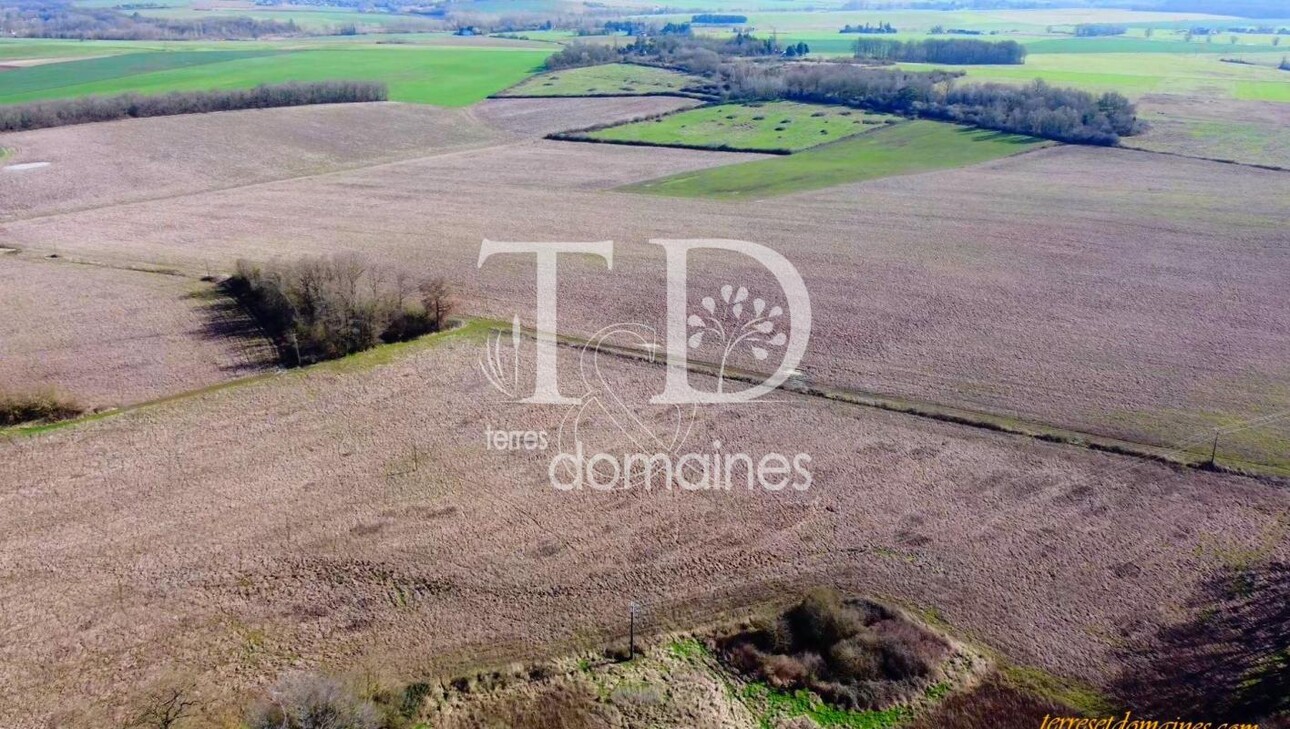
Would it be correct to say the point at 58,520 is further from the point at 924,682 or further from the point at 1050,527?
the point at 1050,527

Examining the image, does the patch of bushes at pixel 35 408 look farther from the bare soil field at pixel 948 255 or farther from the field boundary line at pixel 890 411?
the bare soil field at pixel 948 255

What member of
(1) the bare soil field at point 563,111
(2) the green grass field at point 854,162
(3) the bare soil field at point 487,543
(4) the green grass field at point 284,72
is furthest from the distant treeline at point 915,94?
(3) the bare soil field at point 487,543

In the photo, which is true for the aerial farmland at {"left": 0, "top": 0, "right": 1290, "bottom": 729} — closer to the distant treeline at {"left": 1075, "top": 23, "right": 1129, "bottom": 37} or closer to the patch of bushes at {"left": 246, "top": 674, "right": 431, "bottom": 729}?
the patch of bushes at {"left": 246, "top": 674, "right": 431, "bottom": 729}

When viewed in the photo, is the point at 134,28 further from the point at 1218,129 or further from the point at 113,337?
the point at 1218,129

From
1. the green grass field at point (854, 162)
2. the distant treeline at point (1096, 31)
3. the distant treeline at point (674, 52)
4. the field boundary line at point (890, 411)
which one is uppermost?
the distant treeline at point (1096, 31)

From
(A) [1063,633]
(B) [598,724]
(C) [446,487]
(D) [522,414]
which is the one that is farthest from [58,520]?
(A) [1063,633]

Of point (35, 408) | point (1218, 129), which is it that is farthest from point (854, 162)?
point (35, 408)
